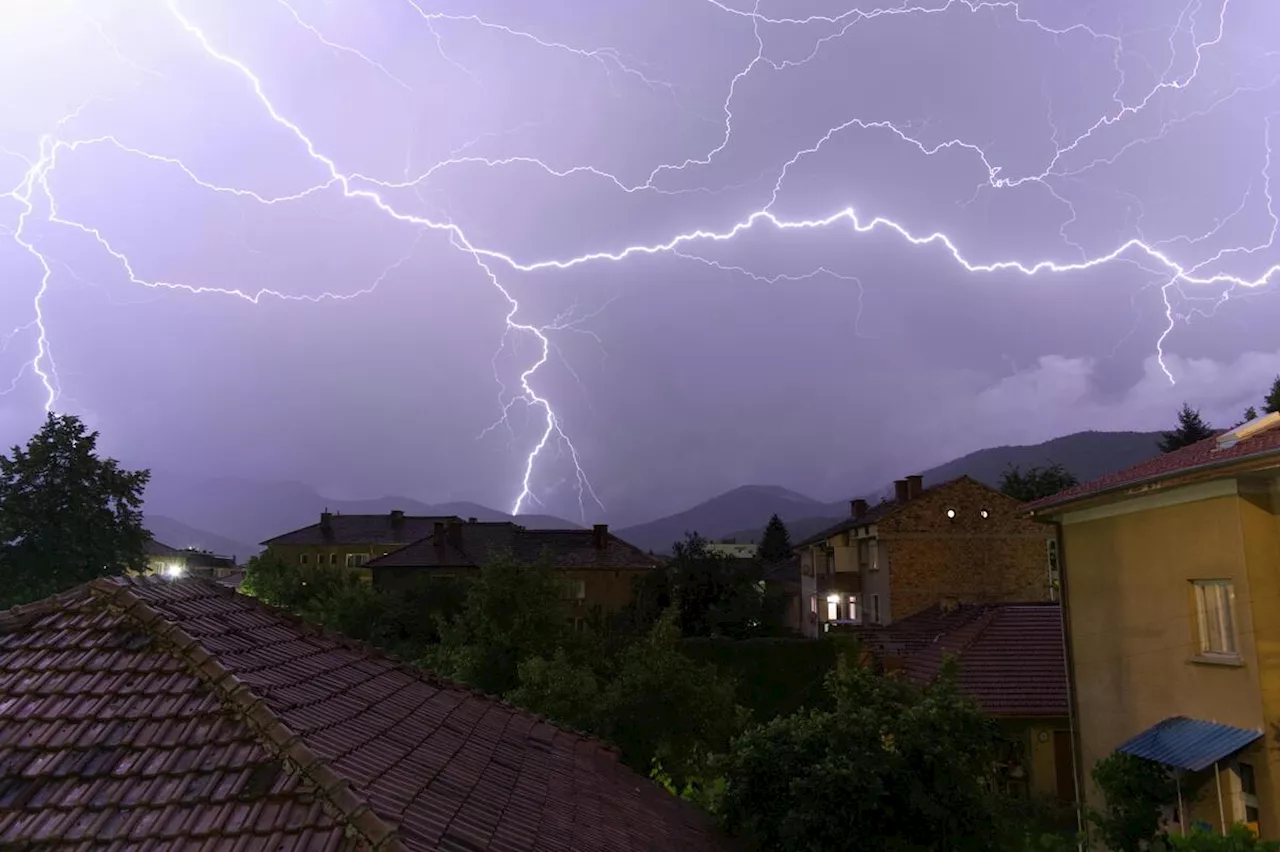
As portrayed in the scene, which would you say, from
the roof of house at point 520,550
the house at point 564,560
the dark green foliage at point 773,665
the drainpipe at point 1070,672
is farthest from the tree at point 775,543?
the drainpipe at point 1070,672

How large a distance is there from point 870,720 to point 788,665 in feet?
68.4

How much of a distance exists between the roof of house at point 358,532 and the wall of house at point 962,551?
3735 cm

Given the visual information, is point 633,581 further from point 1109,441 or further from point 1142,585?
point 1109,441

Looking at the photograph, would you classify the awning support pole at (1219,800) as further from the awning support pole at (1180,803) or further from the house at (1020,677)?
the house at (1020,677)

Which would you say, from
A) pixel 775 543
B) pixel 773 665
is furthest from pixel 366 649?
pixel 775 543

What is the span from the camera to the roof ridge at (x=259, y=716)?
3322 mm

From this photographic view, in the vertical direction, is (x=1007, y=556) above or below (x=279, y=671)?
above

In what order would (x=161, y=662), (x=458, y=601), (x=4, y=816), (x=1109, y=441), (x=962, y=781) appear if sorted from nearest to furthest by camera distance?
(x=4, y=816) → (x=161, y=662) → (x=962, y=781) → (x=458, y=601) → (x=1109, y=441)

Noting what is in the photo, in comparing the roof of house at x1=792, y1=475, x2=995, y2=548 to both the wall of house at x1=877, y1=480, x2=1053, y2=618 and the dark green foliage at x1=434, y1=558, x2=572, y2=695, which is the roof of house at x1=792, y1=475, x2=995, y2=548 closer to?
the wall of house at x1=877, y1=480, x2=1053, y2=618

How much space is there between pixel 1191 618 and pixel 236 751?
10.4 meters

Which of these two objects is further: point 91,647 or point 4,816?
point 91,647

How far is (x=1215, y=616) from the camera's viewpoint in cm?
959

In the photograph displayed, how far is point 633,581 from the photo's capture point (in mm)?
40281

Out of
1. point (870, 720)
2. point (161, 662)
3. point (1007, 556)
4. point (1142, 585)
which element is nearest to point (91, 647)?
point (161, 662)
